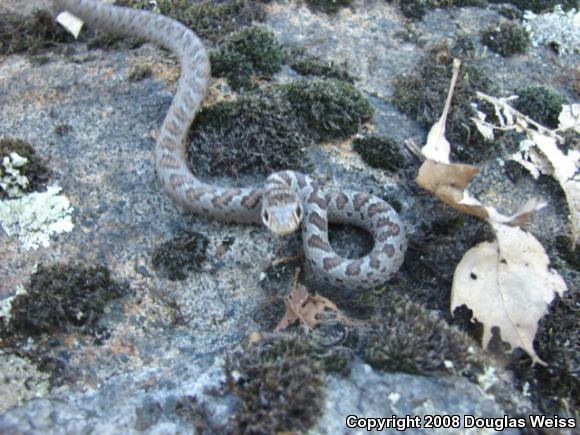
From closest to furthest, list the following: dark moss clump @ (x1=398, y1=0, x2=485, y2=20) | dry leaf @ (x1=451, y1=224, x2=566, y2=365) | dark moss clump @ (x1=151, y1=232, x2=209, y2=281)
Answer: dry leaf @ (x1=451, y1=224, x2=566, y2=365) → dark moss clump @ (x1=151, y1=232, x2=209, y2=281) → dark moss clump @ (x1=398, y1=0, x2=485, y2=20)

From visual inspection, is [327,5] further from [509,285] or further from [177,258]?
[509,285]

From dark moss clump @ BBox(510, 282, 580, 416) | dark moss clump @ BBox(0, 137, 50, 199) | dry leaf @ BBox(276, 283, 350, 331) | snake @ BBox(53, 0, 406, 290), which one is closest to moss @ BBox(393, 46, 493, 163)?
snake @ BBox(53, 0, 406, 290)

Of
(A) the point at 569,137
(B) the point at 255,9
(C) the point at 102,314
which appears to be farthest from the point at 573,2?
(C) the point at 102,314

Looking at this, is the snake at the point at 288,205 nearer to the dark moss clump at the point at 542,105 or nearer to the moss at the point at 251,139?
the moss at the point at 251,139

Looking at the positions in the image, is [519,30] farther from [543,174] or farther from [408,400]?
[408,400]

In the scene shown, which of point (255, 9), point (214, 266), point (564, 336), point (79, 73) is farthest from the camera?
point (255, 9)

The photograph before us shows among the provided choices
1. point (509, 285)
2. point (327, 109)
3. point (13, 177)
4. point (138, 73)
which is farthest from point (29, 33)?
point (509, 285)

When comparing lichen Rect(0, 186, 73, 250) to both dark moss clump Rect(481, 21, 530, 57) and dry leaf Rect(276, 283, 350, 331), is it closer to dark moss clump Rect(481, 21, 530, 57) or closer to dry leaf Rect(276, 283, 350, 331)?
dry leaf Rect(276, 283, 350, 331)
